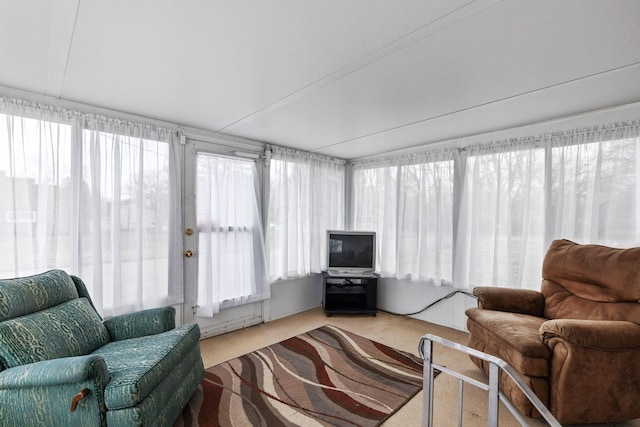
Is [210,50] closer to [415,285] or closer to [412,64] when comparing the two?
[412,64]

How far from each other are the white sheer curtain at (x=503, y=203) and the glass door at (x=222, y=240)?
1.75 metres

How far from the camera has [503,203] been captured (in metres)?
3.11

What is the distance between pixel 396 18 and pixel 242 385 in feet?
8.68

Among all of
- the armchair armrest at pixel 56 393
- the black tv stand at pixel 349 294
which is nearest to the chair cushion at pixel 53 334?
the armchair armrest at pixel 56 393

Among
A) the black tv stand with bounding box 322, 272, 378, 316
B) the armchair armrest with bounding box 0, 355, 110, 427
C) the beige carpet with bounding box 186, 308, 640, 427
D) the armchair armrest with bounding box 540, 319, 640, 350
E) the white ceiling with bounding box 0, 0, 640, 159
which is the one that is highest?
the white ceiling with bounding box 0, 0, 640, 159

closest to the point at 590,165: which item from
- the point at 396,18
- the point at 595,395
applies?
the point at 595,395

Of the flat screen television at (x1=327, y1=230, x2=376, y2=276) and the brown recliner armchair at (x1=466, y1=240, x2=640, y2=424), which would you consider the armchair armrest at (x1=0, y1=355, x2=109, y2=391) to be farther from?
the flat screen television at (x1=327, y1=230, x2=376, y2=276)

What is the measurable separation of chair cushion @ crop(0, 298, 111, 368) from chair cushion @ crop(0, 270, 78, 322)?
0.15 ft

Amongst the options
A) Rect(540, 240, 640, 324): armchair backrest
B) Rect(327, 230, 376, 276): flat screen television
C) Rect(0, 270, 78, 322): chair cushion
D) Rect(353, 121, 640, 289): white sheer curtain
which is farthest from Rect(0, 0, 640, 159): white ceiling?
Rect(327, 230, 376, 276): flat screen television

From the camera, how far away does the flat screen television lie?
4094mm

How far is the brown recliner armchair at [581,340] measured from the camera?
70.8 inches

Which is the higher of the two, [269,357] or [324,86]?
[324,86]

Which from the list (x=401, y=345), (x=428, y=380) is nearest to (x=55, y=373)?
(x=428, y=380)

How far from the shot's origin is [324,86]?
2.08 metres
